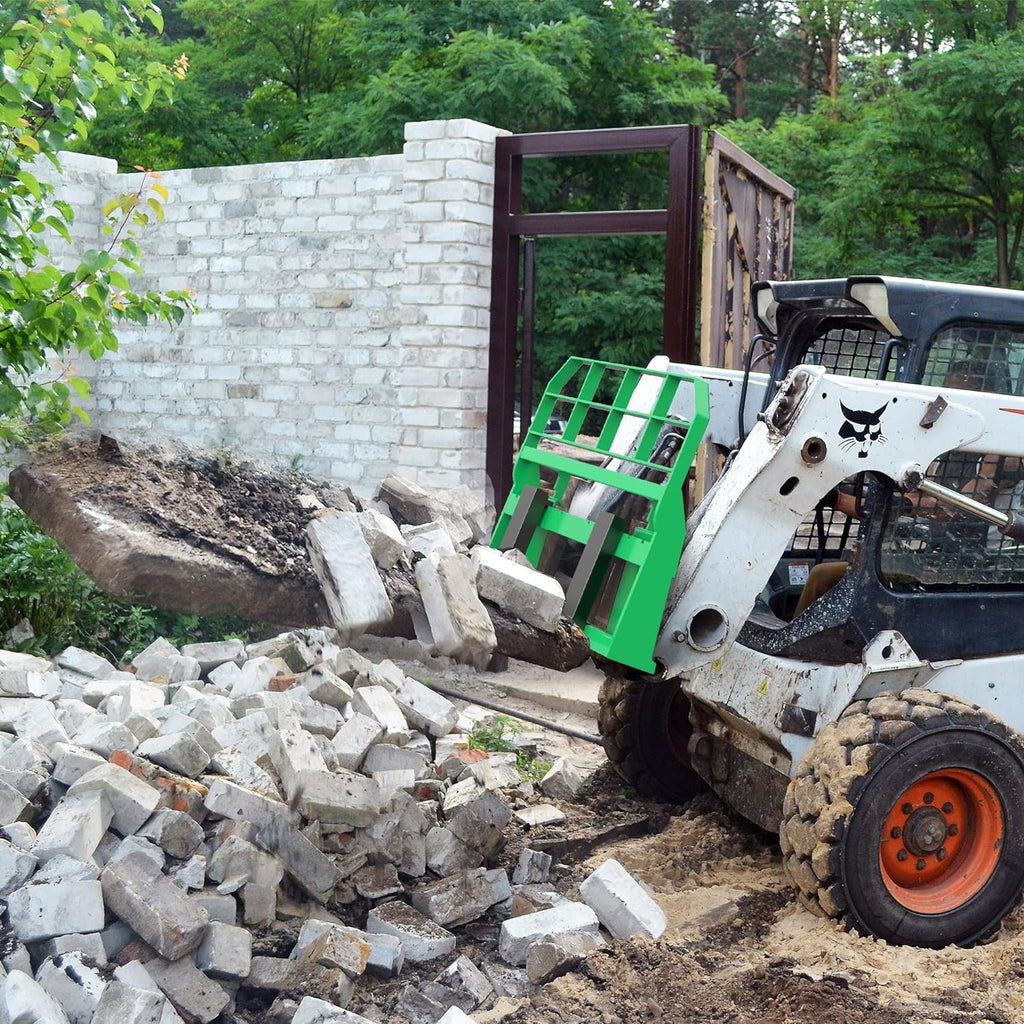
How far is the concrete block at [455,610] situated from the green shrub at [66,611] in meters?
2.54

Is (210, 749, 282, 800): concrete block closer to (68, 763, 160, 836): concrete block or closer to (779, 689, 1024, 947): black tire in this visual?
(68, 763, 160, 836): concrete block

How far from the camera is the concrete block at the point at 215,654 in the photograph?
5.75m

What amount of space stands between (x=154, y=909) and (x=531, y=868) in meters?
1.61

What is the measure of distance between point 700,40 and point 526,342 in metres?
16.0

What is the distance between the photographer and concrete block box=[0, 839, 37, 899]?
3.81 metres

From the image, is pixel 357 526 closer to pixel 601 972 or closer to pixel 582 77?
pixel 601 972

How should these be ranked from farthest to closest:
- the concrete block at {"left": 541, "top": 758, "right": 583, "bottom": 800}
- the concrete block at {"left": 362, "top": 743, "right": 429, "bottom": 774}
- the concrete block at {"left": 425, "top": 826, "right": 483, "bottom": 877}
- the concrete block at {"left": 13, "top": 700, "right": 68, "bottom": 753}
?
the concrete block at {"left": 541, "top": 758, "right": 583, "bottom": 800} → the concrete block at {"left": 362, "top": 743, "right": 429, "bottom": 774} → the concrete block at {"left": 425, "top": 826, "right": 483, "bottom": 877} → the concrete block at {"left": 13, "top": 700, "right": 68, "bottom": 753}

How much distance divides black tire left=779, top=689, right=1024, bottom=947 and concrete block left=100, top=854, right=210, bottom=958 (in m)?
2.02

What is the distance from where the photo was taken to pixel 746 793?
4781 mm

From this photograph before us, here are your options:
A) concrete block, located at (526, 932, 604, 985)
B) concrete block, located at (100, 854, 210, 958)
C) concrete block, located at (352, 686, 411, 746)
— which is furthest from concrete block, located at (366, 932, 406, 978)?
concrete block, located at (352, 686, 411, 746)

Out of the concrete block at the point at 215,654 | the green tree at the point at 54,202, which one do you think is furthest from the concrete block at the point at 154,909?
the concrete block at the point at 215,654

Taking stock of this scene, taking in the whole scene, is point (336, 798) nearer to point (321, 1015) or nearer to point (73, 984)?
point (321, 1015)

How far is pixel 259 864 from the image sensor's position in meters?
4.18

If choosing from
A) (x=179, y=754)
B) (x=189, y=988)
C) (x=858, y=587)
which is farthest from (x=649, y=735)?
(x=189, y=988)
